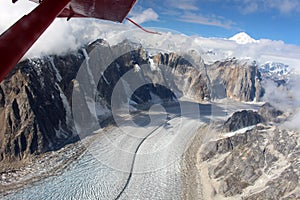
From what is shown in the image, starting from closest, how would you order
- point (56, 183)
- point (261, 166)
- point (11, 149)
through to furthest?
point (56, 183)
point (261, 166)
point (11, 149)

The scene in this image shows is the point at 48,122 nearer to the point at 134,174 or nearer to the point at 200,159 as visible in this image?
the point at 134,174

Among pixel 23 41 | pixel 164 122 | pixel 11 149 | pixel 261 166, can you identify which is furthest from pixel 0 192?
pixel 164 122

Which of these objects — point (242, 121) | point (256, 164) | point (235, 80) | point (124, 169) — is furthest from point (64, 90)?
point (235, 80)

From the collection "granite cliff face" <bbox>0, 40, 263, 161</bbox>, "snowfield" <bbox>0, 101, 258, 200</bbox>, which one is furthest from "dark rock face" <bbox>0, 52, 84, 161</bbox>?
"snowfield" <bbox>0, 101, 258, 200</bbox>

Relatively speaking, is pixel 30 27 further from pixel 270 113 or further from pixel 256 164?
pixel 270 113

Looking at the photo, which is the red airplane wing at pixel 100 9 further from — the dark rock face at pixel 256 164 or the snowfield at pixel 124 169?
the dark rock face at pixel 256 164

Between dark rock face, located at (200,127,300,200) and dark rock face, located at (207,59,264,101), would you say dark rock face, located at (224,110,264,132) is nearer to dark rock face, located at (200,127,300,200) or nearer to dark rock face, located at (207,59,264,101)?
dark rock face, located at (200,127,300,200)

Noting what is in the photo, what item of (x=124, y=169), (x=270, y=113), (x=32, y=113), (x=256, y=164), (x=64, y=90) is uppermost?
(x=64, y=90)
